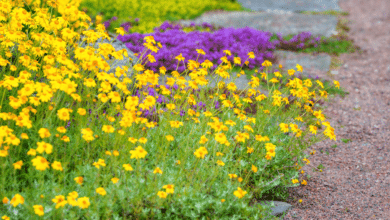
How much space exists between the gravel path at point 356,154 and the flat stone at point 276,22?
53.8 inches

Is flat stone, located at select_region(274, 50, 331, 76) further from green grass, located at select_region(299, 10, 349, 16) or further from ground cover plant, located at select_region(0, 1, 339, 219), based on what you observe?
ground cover plant, located at select_region(0, 1, 339, 219)

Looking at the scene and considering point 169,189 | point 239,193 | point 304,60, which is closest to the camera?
point 169,189

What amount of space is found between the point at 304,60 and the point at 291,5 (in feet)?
16.8

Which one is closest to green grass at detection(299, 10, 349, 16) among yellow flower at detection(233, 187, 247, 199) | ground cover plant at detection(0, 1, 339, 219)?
ground cover plant at detection(0, 1, 339, 219)

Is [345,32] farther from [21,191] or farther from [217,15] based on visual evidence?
[21,191]

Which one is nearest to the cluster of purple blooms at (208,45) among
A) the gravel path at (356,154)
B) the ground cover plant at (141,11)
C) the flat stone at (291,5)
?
the ground cover plant at (141,11)

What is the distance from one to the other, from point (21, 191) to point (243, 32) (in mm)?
5919

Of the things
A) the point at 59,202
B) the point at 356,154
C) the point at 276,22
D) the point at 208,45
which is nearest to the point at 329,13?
the point at 276,22

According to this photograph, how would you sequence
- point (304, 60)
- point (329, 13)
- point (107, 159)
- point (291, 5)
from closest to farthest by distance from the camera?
point (107, 159) → point (304, 60) → point (329, 13) → point (291, 5)

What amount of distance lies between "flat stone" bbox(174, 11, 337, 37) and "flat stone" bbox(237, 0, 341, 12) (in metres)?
1.22

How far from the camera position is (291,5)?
496 inches

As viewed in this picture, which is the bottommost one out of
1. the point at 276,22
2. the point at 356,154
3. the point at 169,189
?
the point at 356,154

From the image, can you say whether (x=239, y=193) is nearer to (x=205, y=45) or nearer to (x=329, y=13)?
(x=205, y=45)

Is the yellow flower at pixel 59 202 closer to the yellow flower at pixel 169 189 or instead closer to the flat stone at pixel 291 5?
the yellow flower at pixel 169 189
